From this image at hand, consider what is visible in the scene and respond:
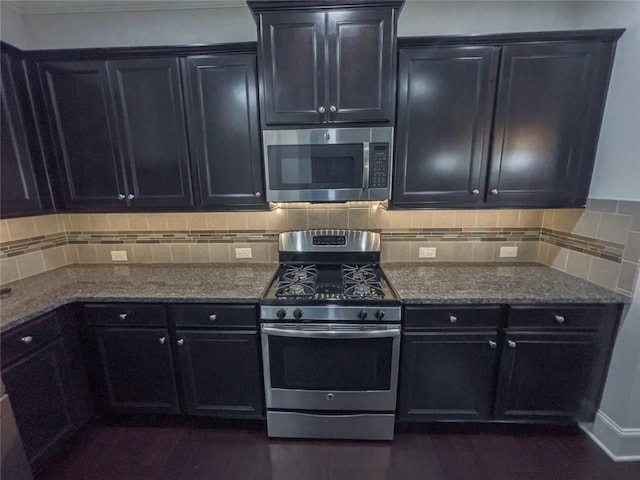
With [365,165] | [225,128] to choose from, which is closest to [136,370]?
[225,128]

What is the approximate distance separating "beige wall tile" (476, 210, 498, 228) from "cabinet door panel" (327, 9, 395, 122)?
Result: 1.07 m

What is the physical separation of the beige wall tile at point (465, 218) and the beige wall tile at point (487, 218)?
3 centimetres

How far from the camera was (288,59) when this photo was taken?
158 centimetres

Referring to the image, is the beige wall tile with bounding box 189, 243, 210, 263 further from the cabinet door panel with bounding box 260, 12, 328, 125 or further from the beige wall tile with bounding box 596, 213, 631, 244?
the beige wall tile with bounding box 596, 213, 631, 244

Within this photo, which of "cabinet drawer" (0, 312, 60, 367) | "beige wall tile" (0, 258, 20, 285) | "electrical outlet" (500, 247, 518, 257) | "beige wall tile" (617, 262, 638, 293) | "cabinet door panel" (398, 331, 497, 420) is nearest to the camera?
"cabinet drawer" (0, 312, 60, 367)

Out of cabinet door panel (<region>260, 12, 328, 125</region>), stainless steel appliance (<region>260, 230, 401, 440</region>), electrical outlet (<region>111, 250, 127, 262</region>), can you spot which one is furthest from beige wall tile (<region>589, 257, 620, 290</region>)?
electrical outlet (<region>111, 250, 127, 262</region>)

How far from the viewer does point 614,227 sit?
1611mm

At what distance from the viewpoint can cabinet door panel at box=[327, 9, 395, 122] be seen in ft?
4.99

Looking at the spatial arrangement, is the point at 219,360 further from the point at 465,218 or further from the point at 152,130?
the point at 465,218

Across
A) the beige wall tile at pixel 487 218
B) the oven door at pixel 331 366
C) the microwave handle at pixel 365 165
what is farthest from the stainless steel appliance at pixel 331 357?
the beige wall tile at pixel 487 218

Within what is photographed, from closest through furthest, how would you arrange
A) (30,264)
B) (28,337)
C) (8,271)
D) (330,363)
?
(28,337)
(330,363)
(8,271)
(30,264)

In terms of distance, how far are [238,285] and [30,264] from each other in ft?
5.15

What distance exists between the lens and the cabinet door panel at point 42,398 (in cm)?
Result: 138

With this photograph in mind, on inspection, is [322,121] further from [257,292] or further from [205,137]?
[257,292]
